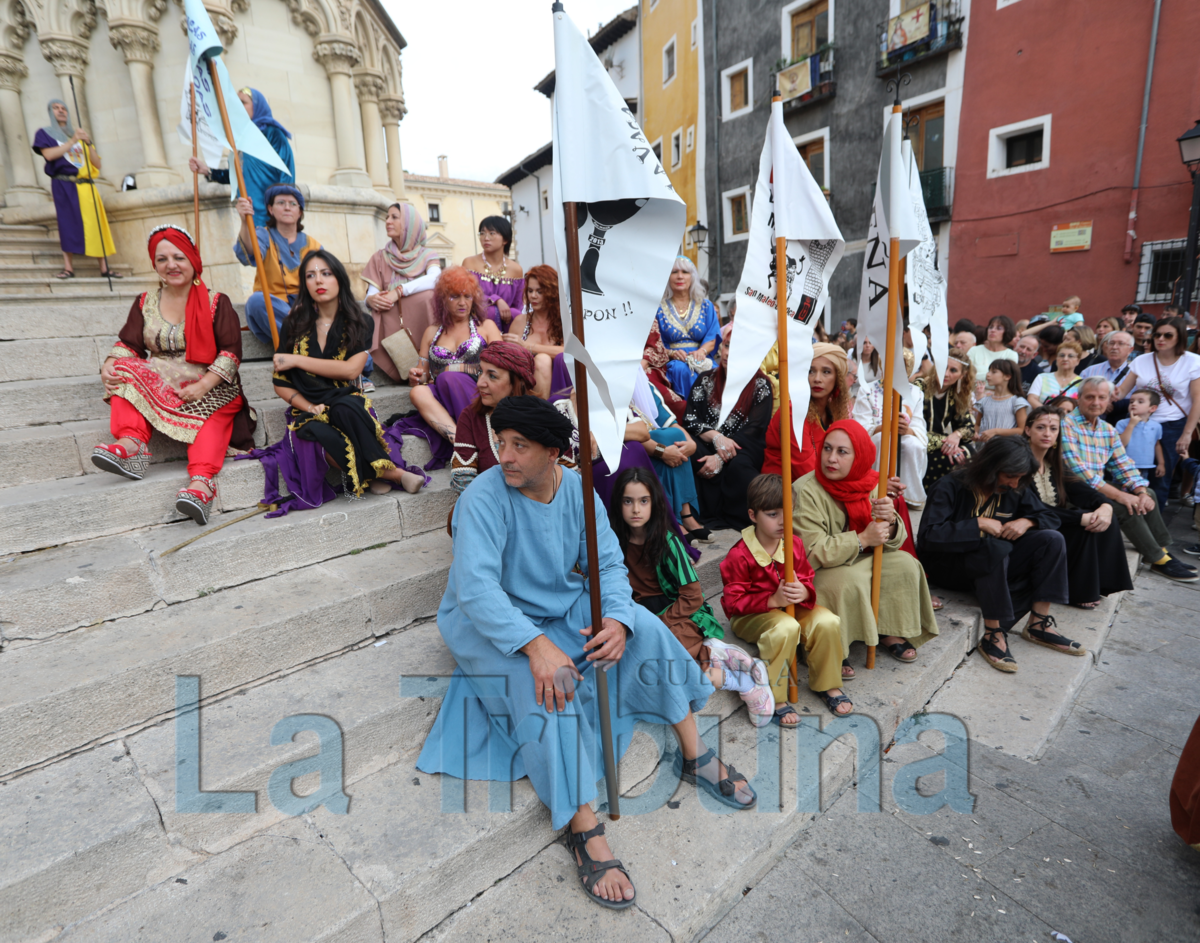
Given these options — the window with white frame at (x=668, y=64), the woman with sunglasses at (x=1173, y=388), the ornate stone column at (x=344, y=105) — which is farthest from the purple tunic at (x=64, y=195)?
the window with white frame at (x=668, y=64)

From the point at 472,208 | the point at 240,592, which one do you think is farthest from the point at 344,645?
the point at 472,208

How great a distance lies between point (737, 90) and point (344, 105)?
1540 centimetres

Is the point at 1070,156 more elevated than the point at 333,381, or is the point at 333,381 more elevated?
the point at 1070,156

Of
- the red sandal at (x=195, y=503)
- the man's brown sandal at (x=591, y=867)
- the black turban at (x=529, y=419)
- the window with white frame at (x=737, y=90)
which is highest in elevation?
the window with white frame at (x=737, y=90)

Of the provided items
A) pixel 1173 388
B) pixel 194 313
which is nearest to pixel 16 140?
pixel 194 313

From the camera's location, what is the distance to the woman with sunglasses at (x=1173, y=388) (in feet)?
18.7

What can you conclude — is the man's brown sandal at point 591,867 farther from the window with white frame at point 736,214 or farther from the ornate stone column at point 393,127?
the window with white frame at point 736,214

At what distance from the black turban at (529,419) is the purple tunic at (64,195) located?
6.94 m

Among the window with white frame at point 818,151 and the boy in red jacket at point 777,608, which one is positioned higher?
the window with white frame at point 818,151

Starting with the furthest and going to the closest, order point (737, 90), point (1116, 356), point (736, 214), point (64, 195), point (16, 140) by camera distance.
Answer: point (736, 214) < point (737, 90) < point (16, 140) < point (64, 195) < point (1116, 356)

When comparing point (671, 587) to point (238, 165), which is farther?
point (238, 165)

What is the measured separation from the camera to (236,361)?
144 inches

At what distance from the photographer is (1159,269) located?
10828mm

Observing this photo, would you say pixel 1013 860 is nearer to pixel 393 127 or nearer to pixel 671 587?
pixel 671 587
